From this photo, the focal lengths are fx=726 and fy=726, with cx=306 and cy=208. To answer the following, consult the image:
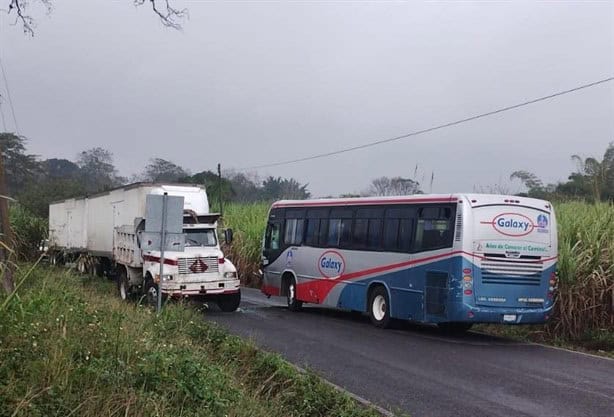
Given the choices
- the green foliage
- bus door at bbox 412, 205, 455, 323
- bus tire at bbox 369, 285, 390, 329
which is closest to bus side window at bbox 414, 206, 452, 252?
bus door at bbox 412, 205, 455, 323

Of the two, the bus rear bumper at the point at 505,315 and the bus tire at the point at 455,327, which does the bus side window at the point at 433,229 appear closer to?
the bus rear bumper at the point at 505,315

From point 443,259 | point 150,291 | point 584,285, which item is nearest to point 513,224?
point 443,259

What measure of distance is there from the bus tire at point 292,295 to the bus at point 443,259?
180 cm

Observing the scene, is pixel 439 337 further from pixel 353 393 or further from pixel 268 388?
pixel 268 388

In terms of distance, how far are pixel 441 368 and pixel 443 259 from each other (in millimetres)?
3786

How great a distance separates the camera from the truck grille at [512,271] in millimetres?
14938

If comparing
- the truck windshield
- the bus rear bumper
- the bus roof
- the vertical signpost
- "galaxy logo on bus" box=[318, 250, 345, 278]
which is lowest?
the bus rear bumper

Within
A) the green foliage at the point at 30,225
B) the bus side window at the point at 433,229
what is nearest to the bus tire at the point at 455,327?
the bus side window at the point at 433,229

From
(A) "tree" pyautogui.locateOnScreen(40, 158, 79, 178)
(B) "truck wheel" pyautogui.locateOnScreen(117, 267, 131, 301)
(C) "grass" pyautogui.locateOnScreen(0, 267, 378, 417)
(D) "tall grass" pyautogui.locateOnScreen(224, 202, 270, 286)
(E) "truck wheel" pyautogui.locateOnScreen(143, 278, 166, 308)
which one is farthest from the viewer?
(A) "tree" pyautogui.locateOnScreen(40, 158, 79, 178)

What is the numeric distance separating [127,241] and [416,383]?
44.0 ft

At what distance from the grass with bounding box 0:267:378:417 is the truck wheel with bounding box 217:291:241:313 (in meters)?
10.2

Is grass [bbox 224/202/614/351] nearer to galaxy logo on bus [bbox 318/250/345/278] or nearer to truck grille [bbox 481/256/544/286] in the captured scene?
truck grille [bbox 481/256/544/286]

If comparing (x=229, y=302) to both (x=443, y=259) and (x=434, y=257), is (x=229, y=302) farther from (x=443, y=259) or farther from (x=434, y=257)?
(x=443, y=259)

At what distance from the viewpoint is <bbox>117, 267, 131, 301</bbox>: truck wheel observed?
2131 cm
